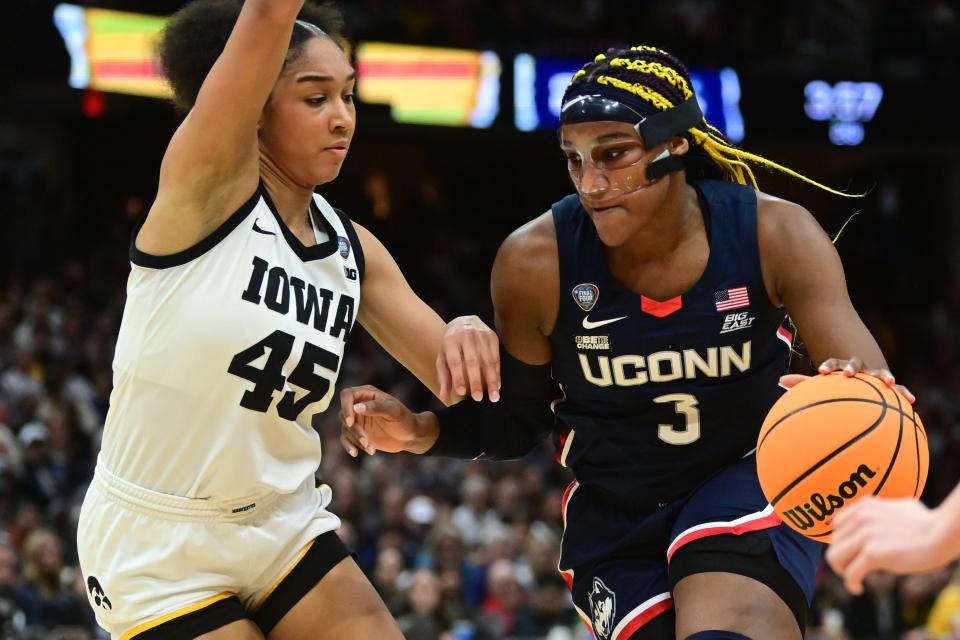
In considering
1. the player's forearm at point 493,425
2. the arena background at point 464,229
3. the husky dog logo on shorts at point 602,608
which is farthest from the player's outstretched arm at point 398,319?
the arena background at point 464,229

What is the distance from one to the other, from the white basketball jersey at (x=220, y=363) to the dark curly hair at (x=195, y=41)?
0.50 metres

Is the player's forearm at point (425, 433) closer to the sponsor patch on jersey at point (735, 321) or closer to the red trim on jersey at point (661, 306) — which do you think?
→ the red trim on jersey at point (661, 306)

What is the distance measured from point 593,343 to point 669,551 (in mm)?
677

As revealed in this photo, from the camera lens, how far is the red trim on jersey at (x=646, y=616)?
4.02 metres

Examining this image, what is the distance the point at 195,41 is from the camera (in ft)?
12.9

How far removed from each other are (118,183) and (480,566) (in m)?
8.46

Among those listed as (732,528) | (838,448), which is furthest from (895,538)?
(732,528)

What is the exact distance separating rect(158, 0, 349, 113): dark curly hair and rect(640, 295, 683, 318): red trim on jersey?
47.9 inches

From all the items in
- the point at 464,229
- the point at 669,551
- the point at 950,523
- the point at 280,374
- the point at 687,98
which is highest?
the point at 687,98

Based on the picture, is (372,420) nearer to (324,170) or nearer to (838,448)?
(324,170)

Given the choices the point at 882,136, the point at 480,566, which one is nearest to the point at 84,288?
the point at 480,566

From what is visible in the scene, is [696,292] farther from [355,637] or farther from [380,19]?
[380,19]

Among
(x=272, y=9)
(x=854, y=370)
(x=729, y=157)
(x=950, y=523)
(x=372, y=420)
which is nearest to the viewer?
(x=950, y=523)

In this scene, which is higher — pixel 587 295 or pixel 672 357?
pixel 587 295
